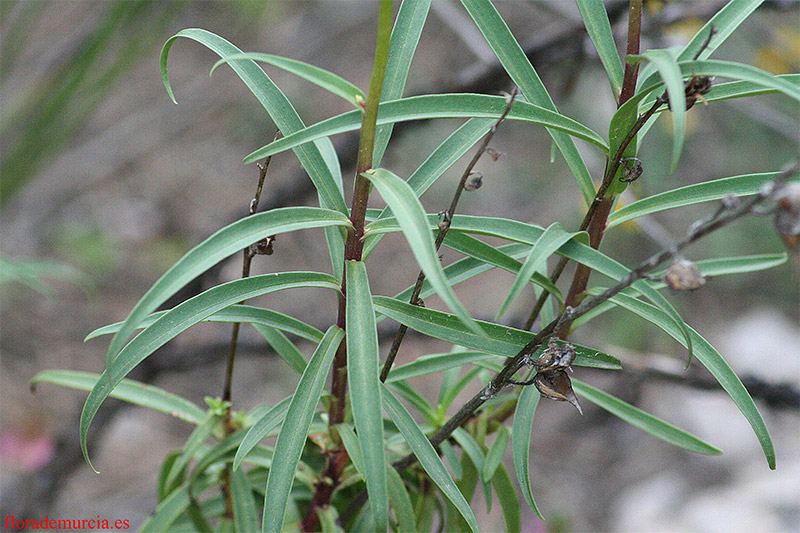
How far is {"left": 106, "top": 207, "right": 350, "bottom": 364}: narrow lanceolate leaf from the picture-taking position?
277 millimetres

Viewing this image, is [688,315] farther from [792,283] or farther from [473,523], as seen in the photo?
[473,523]

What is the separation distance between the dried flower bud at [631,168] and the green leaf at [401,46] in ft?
0.48

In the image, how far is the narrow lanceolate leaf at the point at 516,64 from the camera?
0.37m

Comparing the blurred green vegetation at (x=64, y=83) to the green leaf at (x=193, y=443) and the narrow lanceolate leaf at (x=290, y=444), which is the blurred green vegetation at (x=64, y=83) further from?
the narrow lanceolate leaf at (x=290, y=444)

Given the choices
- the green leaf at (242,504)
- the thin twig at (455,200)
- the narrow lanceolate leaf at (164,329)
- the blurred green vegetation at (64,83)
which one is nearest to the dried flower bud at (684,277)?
the thin twig at (455,200)

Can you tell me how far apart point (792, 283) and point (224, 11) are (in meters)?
2.53

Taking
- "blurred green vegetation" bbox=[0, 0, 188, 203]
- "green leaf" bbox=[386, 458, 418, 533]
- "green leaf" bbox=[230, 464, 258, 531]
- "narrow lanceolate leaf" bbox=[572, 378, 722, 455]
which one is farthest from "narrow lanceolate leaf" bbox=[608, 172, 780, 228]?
"blurred green vegetation" bbox=[0, 0, 188, 203]

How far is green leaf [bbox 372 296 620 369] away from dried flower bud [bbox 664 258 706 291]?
0.10m

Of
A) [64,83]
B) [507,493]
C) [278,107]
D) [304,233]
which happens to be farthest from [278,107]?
[64,83]

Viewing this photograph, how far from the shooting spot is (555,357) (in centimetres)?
35

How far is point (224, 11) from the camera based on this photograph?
286 cm

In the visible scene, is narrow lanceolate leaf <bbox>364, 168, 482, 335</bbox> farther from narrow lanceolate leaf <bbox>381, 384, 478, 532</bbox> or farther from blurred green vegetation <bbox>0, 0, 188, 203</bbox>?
blurred green vegetation <bbox>0, 0, 188, 203</bbox>

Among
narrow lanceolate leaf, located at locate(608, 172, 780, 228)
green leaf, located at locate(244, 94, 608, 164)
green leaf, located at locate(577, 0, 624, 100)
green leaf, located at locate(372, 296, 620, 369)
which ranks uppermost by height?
green leaf, located at locate(577, 0, 624, 100)

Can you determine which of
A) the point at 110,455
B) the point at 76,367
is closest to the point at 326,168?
the point at 110,455
